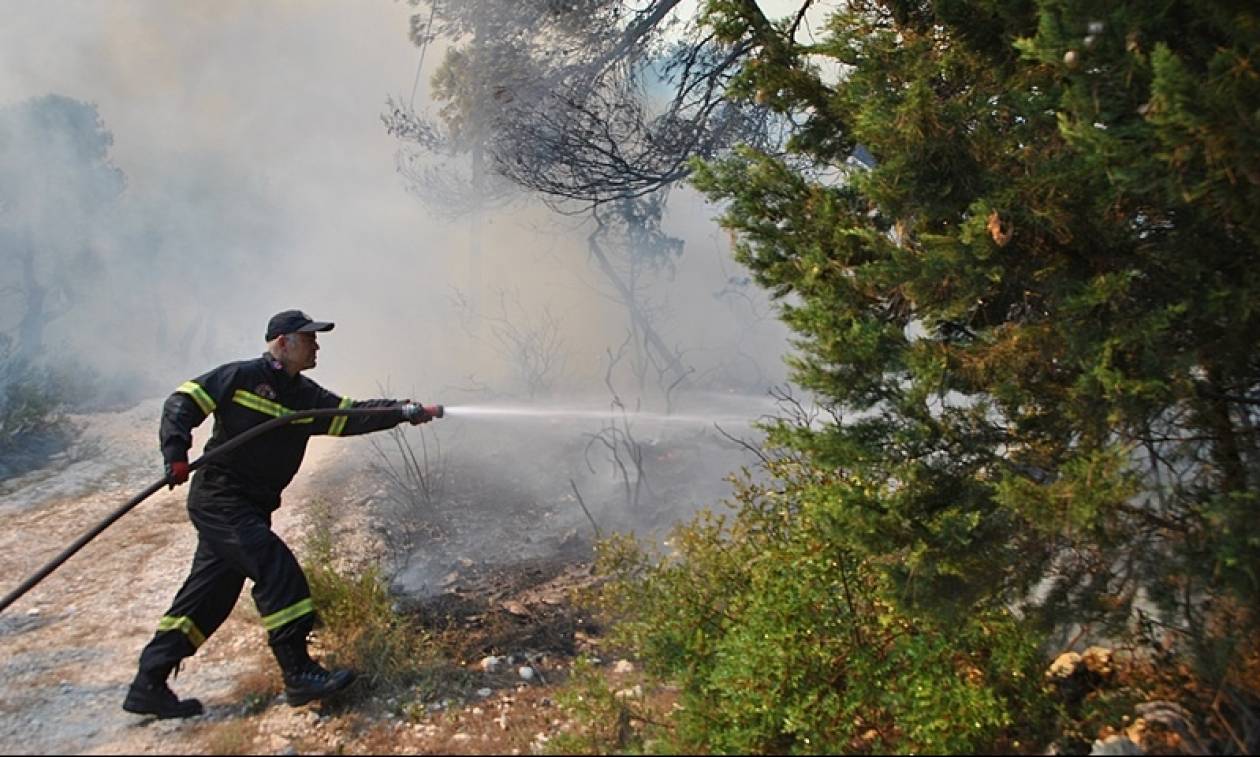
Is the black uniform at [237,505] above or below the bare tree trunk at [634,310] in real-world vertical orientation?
below

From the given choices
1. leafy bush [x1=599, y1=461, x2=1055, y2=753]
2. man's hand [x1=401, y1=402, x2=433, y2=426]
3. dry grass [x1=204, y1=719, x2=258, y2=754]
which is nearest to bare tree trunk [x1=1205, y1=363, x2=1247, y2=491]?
leafy bush [x1=599, y1=461, x2=1055, y2=753]

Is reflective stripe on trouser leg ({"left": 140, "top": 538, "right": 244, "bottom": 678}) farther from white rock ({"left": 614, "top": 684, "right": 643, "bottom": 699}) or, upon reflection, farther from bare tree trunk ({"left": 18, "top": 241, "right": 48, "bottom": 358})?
bare tree trunk ({"left": 18, "top": 241, "right": 48, "bottom": 358})

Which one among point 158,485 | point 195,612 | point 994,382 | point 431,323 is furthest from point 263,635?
point 431,323

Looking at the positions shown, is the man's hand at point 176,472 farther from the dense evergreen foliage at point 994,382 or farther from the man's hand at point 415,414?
the dense evergreen foliage at point 994,382

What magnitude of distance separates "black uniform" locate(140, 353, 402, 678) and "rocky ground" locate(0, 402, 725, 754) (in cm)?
39

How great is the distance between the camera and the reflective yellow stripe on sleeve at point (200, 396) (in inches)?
152

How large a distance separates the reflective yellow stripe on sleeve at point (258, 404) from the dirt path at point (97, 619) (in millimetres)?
1301

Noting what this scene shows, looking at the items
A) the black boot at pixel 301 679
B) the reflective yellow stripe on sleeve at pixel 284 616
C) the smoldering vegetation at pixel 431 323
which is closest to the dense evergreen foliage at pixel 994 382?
the black boot at pixel 301 679

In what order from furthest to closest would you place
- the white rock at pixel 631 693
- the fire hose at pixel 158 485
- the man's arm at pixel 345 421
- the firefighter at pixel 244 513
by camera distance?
the man's arm at pixel 345 421 → the fire hose at pixel 158 485 → the firefighter at pixel 244 513 → the white rock at pixel 631 693

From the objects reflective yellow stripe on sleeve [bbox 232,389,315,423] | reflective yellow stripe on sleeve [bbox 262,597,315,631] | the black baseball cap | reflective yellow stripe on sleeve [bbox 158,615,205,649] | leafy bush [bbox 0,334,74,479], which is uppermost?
the black baseball cap

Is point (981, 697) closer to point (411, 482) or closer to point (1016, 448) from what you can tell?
point (1016, 448)

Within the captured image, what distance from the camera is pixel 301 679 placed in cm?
375

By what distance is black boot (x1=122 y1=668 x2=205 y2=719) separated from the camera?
3699mm

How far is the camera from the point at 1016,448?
3375 mm
